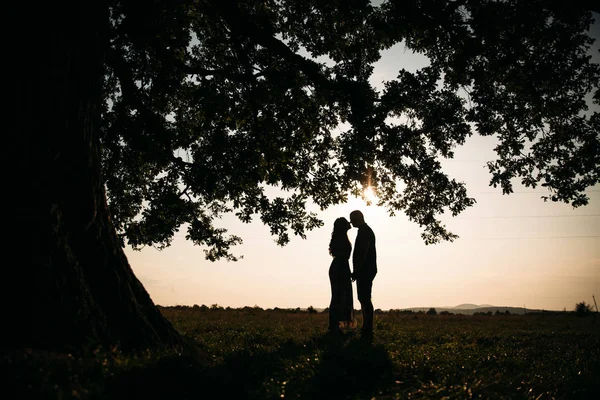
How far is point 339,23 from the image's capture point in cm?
1158

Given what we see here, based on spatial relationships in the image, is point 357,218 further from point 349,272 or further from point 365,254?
point 349,272

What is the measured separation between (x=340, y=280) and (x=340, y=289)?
0.25 meters

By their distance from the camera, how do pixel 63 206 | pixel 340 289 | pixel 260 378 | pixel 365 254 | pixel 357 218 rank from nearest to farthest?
pixel 260 378, pixel 63 206, pixel 365 254, pixel 357 218, pixel 340 289

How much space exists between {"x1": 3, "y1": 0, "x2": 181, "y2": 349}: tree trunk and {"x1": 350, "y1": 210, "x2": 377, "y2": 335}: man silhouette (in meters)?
5.03

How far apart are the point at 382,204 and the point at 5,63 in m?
11.7

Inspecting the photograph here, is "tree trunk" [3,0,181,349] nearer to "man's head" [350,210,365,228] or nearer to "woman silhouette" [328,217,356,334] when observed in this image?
"woman silhouette" [328,217,356,334]

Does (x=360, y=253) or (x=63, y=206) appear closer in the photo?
(x=63, y=206)

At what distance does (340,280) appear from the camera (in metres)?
9.80

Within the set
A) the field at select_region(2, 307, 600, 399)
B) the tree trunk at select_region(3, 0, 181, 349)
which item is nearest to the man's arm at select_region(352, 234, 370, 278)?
the field at select_region(2, 307, 600, 399)

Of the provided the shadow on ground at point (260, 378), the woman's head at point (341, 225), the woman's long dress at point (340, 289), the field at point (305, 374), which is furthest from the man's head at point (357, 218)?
the shadow on ground at point (260, 378)

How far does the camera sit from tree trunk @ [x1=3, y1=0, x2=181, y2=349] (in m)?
4.03

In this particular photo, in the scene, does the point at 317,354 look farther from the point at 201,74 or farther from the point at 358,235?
the point at 201,74

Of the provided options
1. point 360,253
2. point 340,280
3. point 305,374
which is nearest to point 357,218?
point 360,253

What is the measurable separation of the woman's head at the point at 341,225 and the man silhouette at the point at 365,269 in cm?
74
